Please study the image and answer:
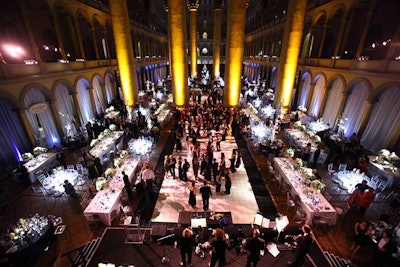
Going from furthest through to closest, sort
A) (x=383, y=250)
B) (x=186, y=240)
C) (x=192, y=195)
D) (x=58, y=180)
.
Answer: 1. (x=58, y=180)
2. (x=192, y=195)
3. (x=383, y=250)
4. (x=186, y=240)

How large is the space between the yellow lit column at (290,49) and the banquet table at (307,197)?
32.2 feet

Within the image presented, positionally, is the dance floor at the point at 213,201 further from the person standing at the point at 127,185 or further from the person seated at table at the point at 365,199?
the person seated at table at the point at 365,199

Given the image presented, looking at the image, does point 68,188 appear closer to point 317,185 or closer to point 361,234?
point 317,185

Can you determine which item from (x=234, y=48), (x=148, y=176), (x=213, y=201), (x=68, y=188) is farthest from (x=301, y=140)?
(x=68, y=188)

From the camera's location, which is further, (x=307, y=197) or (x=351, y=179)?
(x=351, y=179)

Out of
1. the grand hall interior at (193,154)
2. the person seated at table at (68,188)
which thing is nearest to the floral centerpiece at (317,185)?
the grand hall interior at (193,154)

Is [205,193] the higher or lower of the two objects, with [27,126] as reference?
lower

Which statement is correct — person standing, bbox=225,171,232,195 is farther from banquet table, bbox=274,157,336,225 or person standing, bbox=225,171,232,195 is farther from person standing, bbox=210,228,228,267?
person standing, bbox=210,228,228,267

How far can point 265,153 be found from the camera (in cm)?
1181

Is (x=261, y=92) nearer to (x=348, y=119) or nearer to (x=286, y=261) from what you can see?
(x=348, y=119)

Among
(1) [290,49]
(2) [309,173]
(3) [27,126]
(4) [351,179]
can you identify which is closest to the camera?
(2) [309,173]

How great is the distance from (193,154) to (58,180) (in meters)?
5.82

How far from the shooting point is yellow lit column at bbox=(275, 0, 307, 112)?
15.0m

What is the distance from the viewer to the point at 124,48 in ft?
54.1
